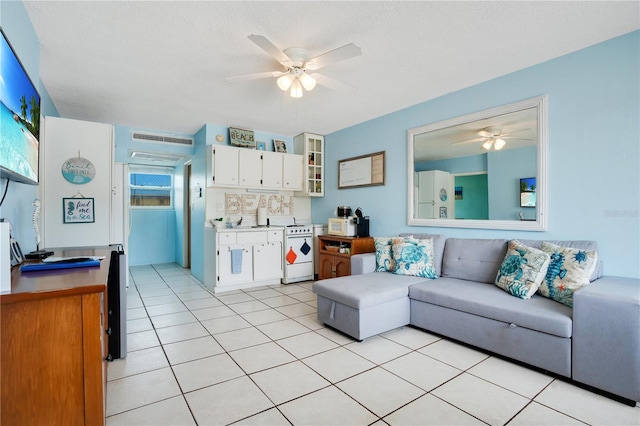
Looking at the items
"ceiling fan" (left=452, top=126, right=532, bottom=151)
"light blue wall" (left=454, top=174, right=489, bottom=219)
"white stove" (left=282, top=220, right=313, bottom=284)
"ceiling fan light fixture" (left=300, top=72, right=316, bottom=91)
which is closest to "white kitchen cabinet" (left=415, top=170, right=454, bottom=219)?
"light blue wall" (left=454, top=174, right=489, bottom=219)

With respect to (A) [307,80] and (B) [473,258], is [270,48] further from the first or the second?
(B) [473,258]

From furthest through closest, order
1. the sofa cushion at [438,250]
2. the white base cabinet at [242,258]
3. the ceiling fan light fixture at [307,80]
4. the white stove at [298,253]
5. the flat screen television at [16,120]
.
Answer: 1. the white stove at [298,253]
2. the white base cabinet at [242,258]
3. the sofa cushion at [438,250]
4. the ceiling fan light fixture at [307,80]
5. the flat screen television at [16,120]

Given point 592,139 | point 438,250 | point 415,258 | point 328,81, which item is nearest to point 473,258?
point 438,250

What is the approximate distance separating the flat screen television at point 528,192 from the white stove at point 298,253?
309cm

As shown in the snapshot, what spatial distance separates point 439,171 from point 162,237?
19.4 feet

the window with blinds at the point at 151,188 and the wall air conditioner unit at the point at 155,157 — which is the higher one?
the wall air conditioner unit at the point at 155,157

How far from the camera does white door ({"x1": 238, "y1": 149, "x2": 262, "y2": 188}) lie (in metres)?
4.75

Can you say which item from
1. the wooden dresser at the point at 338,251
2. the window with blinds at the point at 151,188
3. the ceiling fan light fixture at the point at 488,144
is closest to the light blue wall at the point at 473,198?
the ceiling fan light fixture at the point at 488,144

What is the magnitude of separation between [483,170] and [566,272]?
1.31 m

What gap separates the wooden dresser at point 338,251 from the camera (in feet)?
14.0

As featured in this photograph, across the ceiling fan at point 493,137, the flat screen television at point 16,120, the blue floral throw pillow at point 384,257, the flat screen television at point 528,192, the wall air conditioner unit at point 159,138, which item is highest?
the wall air conditioner unit at point 159,138

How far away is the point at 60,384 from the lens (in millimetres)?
1248

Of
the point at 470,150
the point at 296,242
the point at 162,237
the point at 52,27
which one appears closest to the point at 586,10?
the point at 470,150

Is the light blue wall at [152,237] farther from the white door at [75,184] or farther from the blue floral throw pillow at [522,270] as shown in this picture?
the blue floral throw pillow at [522,270]
